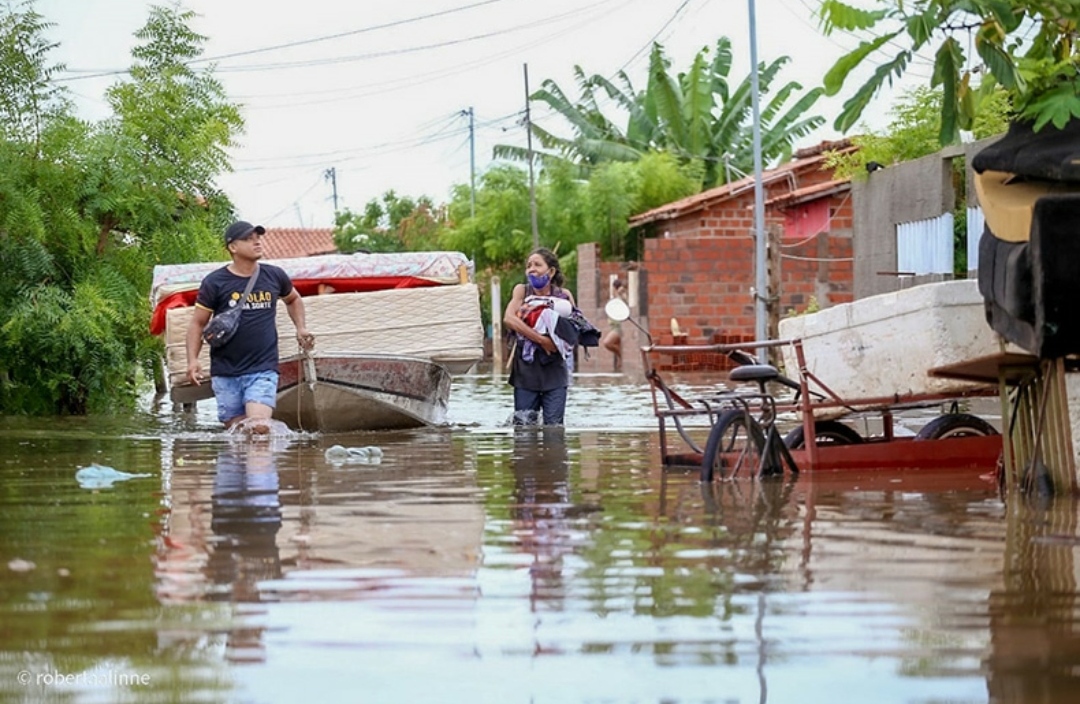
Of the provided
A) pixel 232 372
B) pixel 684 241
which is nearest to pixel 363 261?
pixel 232 372

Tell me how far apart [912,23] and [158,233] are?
45.8 ft

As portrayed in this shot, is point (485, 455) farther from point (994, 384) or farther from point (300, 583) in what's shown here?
point (300, 583)

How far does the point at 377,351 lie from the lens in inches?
649

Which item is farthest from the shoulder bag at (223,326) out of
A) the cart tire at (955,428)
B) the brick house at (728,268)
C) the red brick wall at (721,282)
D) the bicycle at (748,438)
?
the red brick wall at (721,282)

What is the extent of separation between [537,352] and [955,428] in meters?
4.10

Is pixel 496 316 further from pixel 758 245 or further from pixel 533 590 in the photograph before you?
pixel 533 590

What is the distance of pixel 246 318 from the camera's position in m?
13.1

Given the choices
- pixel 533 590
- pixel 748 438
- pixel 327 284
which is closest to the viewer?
pixel 533 590

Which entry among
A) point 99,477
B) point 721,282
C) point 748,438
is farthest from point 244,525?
point 721,282

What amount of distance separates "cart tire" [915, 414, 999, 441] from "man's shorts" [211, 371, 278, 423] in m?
4.66

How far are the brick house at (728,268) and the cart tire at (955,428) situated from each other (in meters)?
20.5

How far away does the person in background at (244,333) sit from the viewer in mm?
13031

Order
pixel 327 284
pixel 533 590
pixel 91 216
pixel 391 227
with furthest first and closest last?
pixel 391 227 < pixel 91 216 < pixel 327 284 < pixel 533 590

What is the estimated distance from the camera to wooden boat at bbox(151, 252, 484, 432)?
1612 centimetres
